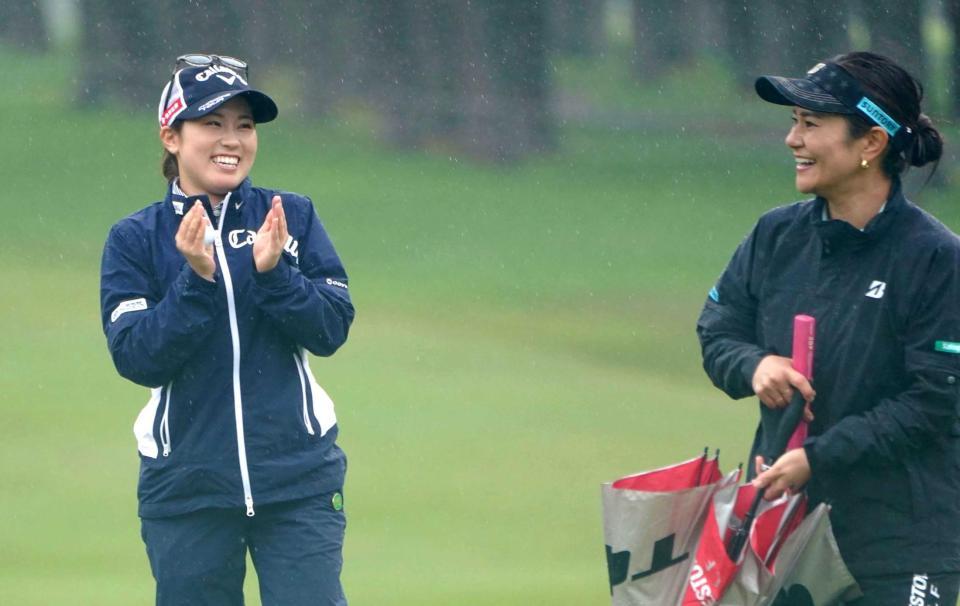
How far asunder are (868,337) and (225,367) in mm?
1419

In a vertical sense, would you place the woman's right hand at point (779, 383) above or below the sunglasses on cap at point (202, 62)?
below

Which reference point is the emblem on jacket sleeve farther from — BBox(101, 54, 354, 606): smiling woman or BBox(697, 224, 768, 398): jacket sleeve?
BBox(697, 224, 768, 398): jacket sleeve

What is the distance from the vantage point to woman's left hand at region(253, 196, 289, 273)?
3939 mm

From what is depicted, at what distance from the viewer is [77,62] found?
19062mm

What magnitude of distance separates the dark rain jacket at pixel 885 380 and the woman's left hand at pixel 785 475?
3cm

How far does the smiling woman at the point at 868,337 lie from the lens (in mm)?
3738

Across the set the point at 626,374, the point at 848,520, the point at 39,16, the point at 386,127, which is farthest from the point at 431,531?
the point at 39,16

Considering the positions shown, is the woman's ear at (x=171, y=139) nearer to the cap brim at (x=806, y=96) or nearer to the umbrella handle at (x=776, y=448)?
the cap brim at (x=806, y=96)

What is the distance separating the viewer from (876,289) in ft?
12.4

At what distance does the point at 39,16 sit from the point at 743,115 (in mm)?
7661

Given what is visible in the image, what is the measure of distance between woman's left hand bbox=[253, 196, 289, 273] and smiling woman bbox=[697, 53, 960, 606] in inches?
40.0

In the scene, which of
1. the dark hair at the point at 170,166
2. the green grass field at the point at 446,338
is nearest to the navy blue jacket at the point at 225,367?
the dark hair at the point at 170,166

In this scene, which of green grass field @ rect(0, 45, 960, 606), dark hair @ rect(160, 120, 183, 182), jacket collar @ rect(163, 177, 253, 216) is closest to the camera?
jacket collar @ rect(163, 177, 253, 216)

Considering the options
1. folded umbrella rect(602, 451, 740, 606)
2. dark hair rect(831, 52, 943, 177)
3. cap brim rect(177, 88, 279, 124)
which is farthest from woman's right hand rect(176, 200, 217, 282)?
dark hair rect(831, 52, 943, 177)
